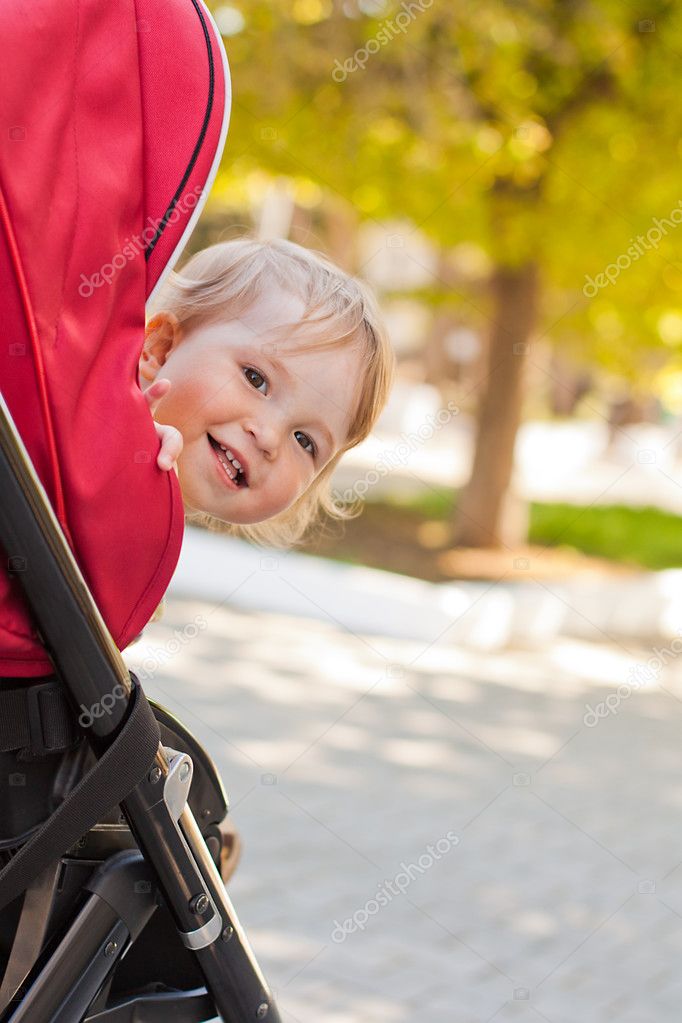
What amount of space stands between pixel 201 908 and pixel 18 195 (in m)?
0.79

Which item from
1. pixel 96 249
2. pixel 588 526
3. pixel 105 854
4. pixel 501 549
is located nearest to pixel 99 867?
pixel 105 854

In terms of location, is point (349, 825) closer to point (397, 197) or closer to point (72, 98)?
point (72, 98)

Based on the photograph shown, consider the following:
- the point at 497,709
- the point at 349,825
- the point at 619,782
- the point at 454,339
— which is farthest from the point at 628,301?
the point at 454,339

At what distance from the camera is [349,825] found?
4719 mm

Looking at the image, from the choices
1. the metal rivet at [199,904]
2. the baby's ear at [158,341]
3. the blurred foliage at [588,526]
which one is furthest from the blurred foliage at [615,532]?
the metal rivet at [199,904]

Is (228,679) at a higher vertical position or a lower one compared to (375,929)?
lower

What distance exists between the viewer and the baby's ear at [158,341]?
5.65 ft

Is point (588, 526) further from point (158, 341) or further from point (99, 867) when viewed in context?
point (99, 867)

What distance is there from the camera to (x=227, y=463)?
65.5 inches

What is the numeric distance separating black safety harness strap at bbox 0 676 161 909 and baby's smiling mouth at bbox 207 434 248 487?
1.34 feet

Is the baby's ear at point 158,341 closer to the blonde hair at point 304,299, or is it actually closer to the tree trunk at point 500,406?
the blonde hair at point 304,299

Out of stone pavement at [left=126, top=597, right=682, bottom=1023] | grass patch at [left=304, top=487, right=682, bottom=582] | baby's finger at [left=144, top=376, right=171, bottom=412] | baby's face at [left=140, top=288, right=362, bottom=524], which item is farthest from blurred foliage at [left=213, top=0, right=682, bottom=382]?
baby's finger at [left=144, top=376, right=171, bottom=412]

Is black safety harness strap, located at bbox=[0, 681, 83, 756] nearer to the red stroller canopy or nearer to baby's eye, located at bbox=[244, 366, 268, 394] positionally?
the red stroller canopy

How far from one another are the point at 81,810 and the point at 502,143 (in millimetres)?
8159
